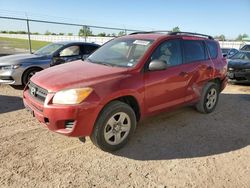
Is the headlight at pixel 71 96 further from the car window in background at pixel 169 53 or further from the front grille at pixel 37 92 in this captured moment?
the car window in background at pixel 169 53

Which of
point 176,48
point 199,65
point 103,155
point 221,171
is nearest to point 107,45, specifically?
point 176,48

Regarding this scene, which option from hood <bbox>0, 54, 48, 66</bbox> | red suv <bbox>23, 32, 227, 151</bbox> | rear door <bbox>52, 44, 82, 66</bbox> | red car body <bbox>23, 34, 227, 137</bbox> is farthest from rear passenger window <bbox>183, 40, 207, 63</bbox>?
hood <bbox>0, 54, 48, 66</bbox>

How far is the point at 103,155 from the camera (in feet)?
12.1

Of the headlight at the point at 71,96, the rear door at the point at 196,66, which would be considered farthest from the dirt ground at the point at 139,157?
the headlight at the point at 71,96

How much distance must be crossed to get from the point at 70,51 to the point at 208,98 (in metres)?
4.69

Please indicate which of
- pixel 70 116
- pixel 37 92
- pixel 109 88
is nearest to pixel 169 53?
pixel 109 88

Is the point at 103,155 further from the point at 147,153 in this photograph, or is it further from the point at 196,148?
the point at 196,148

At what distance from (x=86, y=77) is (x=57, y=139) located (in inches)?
48.3

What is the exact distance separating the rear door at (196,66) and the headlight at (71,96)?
91.2 inches

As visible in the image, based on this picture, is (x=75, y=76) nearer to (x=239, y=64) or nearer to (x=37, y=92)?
(x=37, y=92)

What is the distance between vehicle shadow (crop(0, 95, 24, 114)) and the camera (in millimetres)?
5465

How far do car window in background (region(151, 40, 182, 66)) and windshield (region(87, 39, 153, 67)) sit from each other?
208 millimetres

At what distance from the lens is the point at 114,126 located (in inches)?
147

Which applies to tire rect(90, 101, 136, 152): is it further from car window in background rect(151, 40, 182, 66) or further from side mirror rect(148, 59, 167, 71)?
car window in background rect(151, 40, 182, 66)
